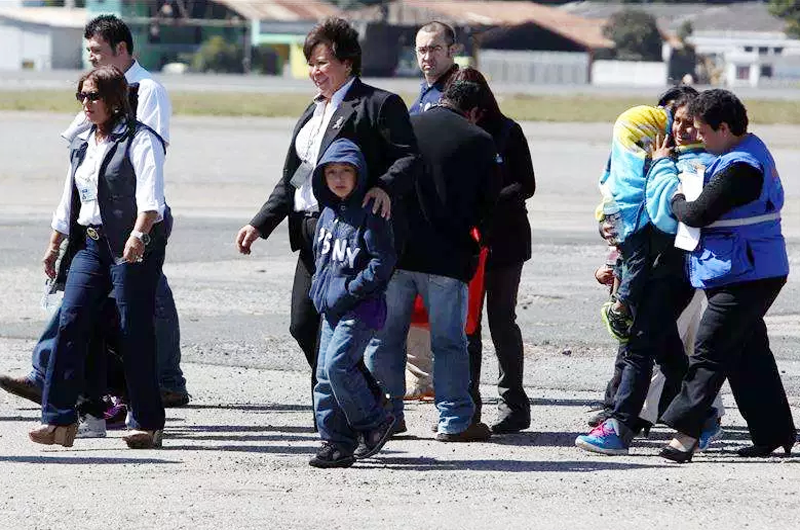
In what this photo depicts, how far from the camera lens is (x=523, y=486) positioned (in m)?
6.71

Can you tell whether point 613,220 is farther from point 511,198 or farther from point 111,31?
point 111,31

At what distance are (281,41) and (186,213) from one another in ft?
294

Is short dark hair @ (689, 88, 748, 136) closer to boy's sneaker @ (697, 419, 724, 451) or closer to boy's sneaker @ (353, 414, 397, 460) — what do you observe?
boy's sneaker @ (697, 419, 724, 451)

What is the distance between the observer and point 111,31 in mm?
8117

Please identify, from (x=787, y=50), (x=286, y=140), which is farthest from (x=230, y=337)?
(x=787, y=50)

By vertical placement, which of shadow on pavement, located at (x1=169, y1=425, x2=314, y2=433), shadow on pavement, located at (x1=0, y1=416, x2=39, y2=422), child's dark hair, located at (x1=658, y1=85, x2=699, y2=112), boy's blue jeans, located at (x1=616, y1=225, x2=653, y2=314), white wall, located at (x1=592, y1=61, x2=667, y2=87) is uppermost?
child's dark hair, located at (x1=658, y1=85, x2=699, y2=112)

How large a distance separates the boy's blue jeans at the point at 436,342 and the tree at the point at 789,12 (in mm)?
115789

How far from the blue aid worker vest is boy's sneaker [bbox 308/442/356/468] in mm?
1688

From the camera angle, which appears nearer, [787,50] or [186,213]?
[186,213]

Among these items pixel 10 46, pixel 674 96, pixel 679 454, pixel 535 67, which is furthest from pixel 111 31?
pixel 10 46

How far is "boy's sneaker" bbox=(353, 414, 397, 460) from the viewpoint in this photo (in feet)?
23.4

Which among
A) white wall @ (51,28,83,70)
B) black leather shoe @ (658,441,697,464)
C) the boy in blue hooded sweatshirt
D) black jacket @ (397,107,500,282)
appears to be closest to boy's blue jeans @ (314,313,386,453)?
the boy in blue hooded sweatshirt

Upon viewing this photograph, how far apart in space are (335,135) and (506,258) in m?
1.32

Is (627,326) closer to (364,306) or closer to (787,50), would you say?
(364,306)
